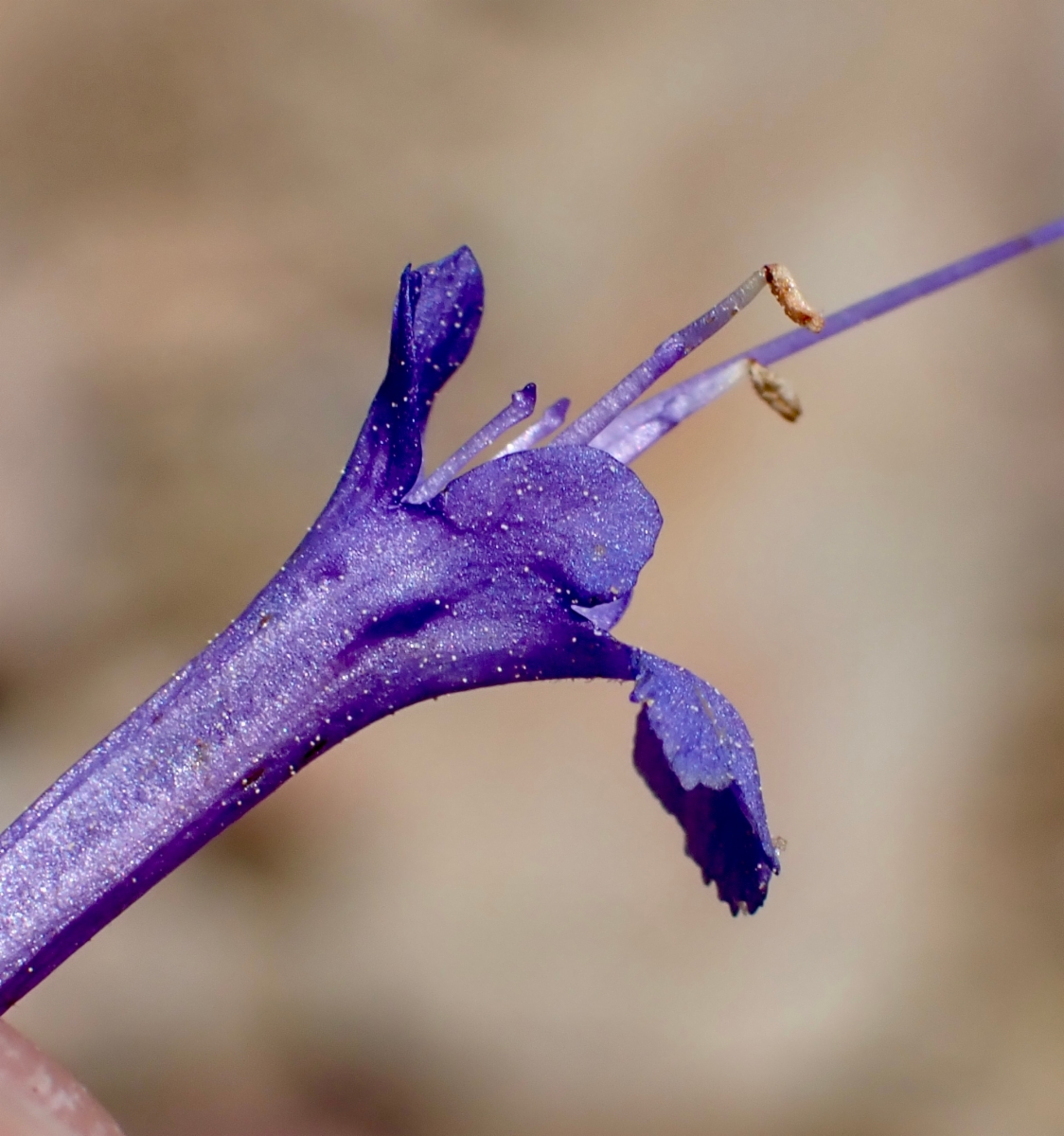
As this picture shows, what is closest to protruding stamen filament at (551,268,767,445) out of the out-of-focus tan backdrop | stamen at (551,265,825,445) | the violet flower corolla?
stamen at (551,265,825,445)

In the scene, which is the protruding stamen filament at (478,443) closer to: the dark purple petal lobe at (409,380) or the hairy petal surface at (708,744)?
the dark purple petal lobe at (409,380)

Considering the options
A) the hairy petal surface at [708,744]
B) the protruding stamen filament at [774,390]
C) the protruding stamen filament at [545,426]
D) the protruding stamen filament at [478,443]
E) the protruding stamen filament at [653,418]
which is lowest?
the hairy petal surface at [708,744]

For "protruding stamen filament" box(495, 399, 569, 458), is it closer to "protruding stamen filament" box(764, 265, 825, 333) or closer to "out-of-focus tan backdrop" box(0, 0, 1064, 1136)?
"protruding stamen filament" box(764, 265, 825, 333)

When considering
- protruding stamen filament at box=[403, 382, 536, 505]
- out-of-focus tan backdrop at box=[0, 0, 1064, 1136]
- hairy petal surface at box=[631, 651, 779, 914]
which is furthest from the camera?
out-of-focus tan backdrop at box=[0, 0, 1064, 1136]

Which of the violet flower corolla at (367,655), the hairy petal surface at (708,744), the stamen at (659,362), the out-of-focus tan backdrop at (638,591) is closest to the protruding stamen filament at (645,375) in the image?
the stamen at (659,362)

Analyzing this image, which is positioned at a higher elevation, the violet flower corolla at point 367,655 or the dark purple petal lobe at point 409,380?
the dark purple petal lobe at point 409,380

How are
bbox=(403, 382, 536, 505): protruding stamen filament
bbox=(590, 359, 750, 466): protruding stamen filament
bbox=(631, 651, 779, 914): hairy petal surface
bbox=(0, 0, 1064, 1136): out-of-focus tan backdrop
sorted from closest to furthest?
bbox=(631, 651, 779, 914): hairy petal surface, bbox=(403, 382, 536, 505): protruding stamen filament, bbox=(590, 359, 750, 466): protruding stamen filament, bbox=(0, 0, 1064, 1136): out-of-focus tan backdrop

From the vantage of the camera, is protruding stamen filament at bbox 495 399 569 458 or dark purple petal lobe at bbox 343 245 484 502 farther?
protruding stamen filament at bbox 495 399 569 458
